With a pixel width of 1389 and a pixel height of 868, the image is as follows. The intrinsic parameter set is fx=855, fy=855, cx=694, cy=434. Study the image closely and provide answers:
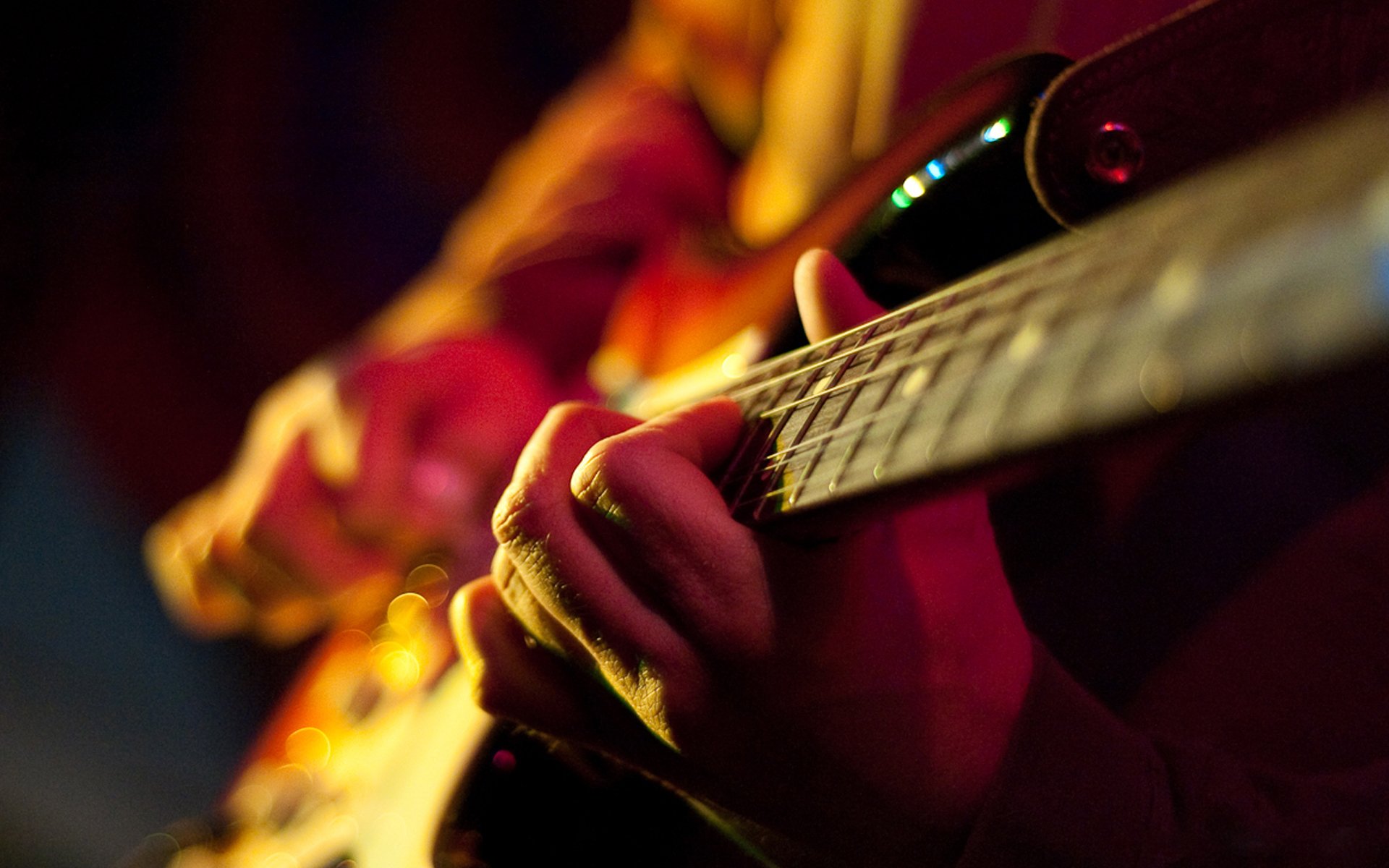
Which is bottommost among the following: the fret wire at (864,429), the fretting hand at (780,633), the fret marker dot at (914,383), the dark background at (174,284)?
the fretting hand at (780,633)

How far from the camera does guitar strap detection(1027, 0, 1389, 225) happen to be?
1.26 feet

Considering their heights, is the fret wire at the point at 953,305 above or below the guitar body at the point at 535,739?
above

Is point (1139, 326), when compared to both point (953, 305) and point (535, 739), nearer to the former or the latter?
point (953, 305)

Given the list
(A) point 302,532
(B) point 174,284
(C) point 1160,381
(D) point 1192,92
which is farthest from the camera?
(B) point 174,284

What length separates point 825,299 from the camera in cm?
44

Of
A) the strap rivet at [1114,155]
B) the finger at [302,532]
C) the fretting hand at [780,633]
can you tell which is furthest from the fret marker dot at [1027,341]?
the finger at [302,532]

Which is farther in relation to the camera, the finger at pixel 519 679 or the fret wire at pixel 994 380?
the finger at pixel 519 679

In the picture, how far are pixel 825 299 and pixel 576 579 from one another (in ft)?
0.63

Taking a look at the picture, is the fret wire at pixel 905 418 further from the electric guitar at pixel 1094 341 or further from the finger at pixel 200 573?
the finger at pixel 200 573

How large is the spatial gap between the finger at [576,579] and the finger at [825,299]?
14 cm

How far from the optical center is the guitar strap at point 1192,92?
39 centimetres

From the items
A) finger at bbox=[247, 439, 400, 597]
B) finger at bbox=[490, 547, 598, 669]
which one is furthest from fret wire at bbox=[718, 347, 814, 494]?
finger at bbox=[247, 439, 400, 597]

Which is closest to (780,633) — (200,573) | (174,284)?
(200,573)

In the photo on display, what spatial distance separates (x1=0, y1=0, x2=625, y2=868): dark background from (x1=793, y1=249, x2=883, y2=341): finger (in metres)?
1.35
